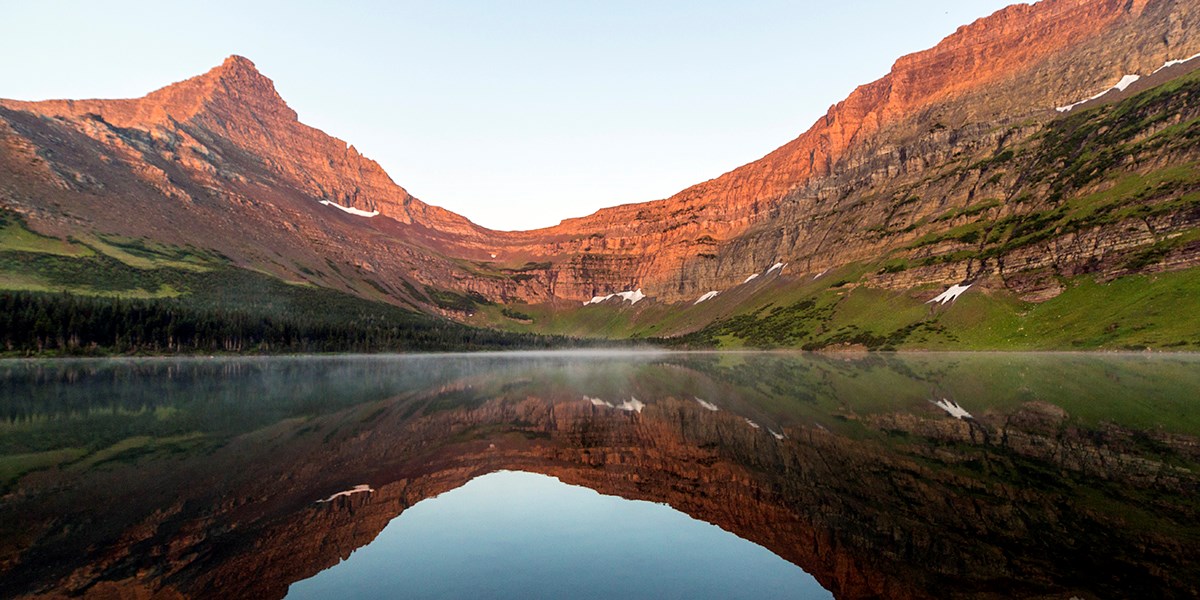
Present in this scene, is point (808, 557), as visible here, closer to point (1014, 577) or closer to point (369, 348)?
point (1014, 577)

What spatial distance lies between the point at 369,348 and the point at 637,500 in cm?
17246

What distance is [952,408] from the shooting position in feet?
115

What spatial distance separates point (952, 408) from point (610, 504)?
2865 cm

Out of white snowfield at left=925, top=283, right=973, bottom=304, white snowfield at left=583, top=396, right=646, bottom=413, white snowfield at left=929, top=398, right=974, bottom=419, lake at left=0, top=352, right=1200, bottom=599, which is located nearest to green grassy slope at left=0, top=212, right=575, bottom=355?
lake at left=0, top=352, right=1200, bottom=599

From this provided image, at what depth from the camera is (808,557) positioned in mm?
12297

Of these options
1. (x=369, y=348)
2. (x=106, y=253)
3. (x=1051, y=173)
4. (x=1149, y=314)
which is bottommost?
(x=369, y=348)

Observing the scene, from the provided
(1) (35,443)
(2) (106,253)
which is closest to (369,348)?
(2) (106,253)

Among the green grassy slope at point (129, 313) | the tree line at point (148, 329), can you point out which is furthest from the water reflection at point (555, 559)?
the green grassy slope at point (129, 313)

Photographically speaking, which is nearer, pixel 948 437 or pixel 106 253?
pixel 948 437

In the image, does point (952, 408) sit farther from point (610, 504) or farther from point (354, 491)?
point (354, 491)

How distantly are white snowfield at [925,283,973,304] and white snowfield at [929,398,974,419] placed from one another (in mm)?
149519

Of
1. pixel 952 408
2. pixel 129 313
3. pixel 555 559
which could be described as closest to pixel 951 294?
pixel 952 408

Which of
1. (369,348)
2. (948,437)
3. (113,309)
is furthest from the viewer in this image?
(369,348)

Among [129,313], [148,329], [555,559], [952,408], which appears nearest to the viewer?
[555,559]
